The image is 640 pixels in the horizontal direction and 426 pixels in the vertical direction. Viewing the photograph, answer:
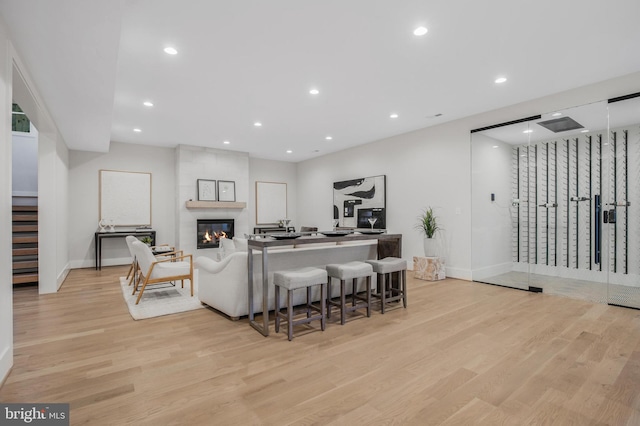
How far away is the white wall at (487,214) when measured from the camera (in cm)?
527

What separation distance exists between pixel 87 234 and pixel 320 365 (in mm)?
6736

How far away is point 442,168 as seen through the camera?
5.82 metres

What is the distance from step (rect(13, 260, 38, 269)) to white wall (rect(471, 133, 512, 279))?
7207 millimetres

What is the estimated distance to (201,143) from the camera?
7.32 metres

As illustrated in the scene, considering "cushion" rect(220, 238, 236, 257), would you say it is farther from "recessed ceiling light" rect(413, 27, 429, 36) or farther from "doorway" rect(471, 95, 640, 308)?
"doorway" rect(471, 95, 640, 308)

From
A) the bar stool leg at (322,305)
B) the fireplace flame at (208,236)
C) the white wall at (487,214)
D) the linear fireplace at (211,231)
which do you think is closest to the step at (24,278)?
the linear fireplace at (211,231)

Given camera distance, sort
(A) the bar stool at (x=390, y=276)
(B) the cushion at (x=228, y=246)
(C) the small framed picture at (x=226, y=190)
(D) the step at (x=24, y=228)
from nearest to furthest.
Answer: (A) the bar stool at (x=390, y=276), (B) the cushion at (x=228, y=246), (D) the step at (x=24, y=228), (C) the small framed picture at (x=226, y=190)

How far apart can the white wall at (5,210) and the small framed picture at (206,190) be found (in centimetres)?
524

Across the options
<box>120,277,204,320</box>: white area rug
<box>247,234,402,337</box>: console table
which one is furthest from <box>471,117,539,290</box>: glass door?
<box>120,277,204,320</box>: white area rug

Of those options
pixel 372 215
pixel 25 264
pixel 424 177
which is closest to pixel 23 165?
pixel 25 264

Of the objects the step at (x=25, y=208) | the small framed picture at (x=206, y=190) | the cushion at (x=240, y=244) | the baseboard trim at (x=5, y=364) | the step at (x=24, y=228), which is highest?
the small framed picture at (x=206, y=190)

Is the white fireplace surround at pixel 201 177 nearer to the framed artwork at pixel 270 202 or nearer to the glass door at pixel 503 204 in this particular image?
the framed artwork at pixel 270 202

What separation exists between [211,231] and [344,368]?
6225 mm

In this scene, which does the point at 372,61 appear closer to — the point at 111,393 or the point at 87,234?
the point at 111,393
